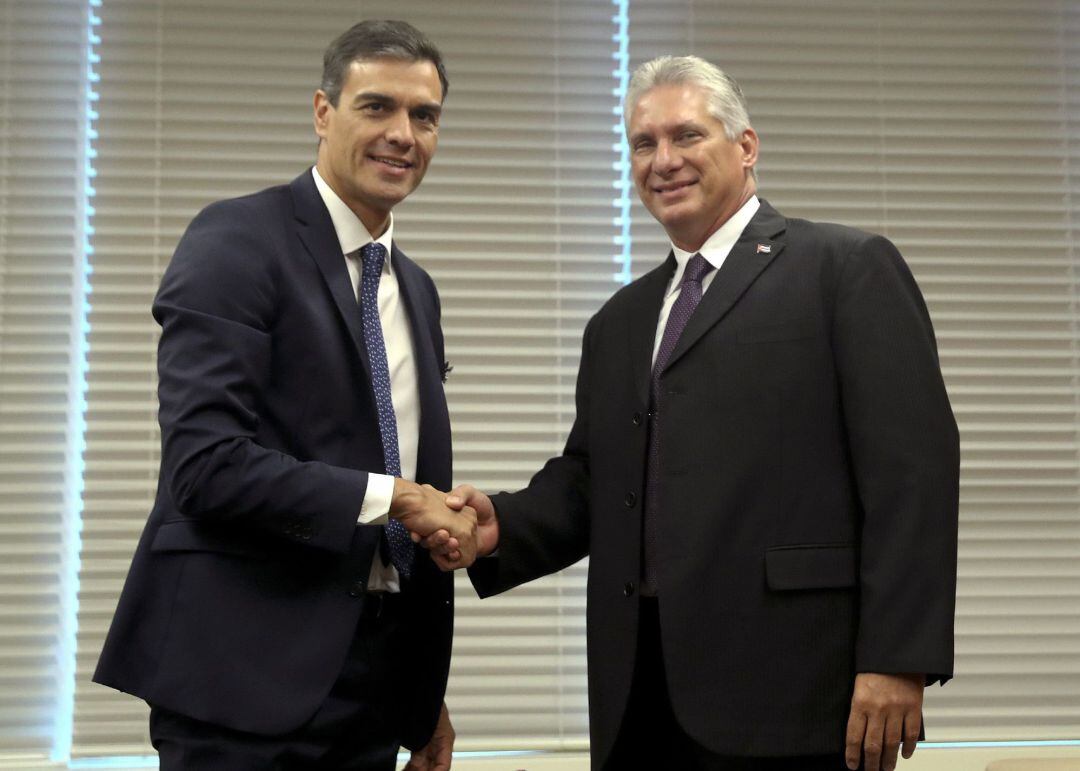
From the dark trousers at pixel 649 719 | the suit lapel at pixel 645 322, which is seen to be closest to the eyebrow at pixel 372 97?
the suit lapel at pixel 645 322

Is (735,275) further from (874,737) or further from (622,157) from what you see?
(622,157)

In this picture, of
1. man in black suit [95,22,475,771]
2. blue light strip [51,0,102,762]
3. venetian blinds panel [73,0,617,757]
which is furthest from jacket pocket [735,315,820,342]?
blue light strip [51,0,102,762]

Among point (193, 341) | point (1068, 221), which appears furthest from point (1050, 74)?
point (193, 341)

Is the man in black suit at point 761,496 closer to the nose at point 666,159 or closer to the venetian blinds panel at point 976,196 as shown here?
the nose at point 666,159

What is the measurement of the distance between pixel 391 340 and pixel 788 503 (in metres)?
0.73

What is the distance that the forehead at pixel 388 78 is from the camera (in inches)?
78.0

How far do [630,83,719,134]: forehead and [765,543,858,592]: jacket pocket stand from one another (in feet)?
2.68

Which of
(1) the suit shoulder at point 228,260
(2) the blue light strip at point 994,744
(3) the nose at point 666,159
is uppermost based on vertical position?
(3) the nose at point 666,159

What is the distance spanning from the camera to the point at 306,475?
1.70 m

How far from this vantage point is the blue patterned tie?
1.88 metres

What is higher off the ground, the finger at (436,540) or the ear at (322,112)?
the ear at (322,112)

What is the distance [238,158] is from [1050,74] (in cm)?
232

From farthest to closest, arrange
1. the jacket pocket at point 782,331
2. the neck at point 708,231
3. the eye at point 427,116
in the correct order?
the neck at point 708,231 < the eye at point 427,116 < the jacket pocket at point 782,331

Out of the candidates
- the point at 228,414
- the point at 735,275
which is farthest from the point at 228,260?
the point at 735,275
